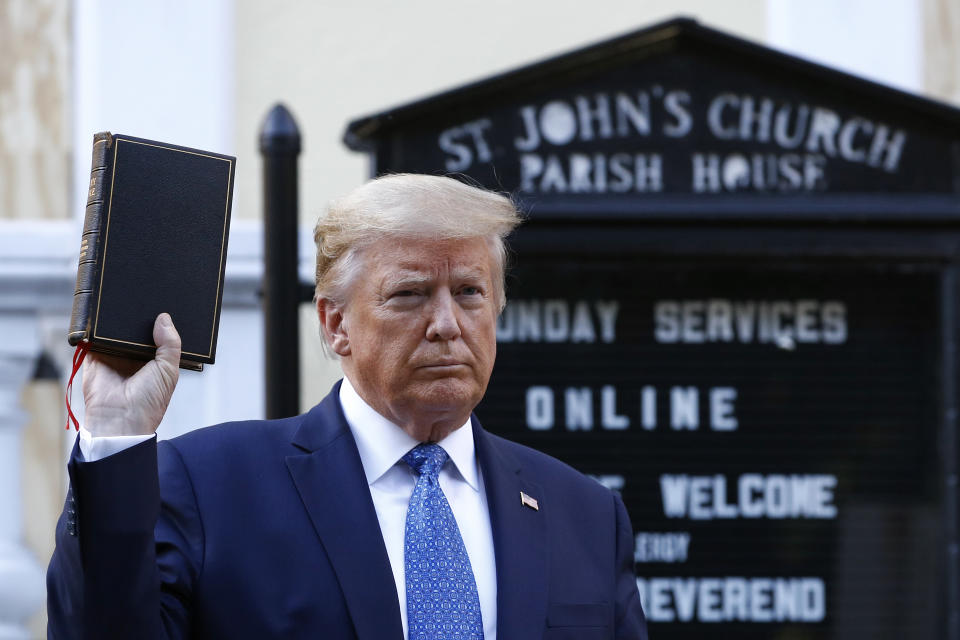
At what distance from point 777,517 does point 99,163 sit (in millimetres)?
1917

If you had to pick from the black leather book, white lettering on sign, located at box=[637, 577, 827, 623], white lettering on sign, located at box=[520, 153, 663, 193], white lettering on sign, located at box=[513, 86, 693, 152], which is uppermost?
white lettering on sign, located at box=[513, 86, 693, 152]

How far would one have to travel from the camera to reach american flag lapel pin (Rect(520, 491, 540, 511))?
2094 mm

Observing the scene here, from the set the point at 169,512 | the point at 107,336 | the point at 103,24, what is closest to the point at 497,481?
the point at 169,512

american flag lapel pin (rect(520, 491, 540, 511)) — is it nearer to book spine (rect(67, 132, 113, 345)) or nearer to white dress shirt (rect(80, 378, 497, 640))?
white dress shirt (rect(80, 378, 497, 640))

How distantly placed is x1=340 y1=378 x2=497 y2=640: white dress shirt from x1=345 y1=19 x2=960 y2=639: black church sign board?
1112 millimetres

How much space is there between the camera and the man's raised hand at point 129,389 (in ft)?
5.51

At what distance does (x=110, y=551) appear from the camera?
1.65 meters

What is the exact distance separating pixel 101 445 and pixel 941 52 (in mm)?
3835

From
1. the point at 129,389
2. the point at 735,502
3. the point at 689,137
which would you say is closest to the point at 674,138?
the point at 689,137

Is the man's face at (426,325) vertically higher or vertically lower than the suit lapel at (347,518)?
higher

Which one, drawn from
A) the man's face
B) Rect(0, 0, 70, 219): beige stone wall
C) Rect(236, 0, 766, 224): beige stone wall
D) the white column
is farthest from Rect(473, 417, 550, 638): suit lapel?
Rect(0, 0, 70, 219): beige stone wall

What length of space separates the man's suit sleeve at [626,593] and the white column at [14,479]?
6.34ft

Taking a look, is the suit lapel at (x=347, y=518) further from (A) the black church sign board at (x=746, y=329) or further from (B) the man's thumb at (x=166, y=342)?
(A) the black church sign board at (x=746, y=329)

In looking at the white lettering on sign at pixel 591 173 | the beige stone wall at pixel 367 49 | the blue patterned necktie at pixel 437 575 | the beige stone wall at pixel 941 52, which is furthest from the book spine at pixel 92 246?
the beige stone wall at pixel 941 52
